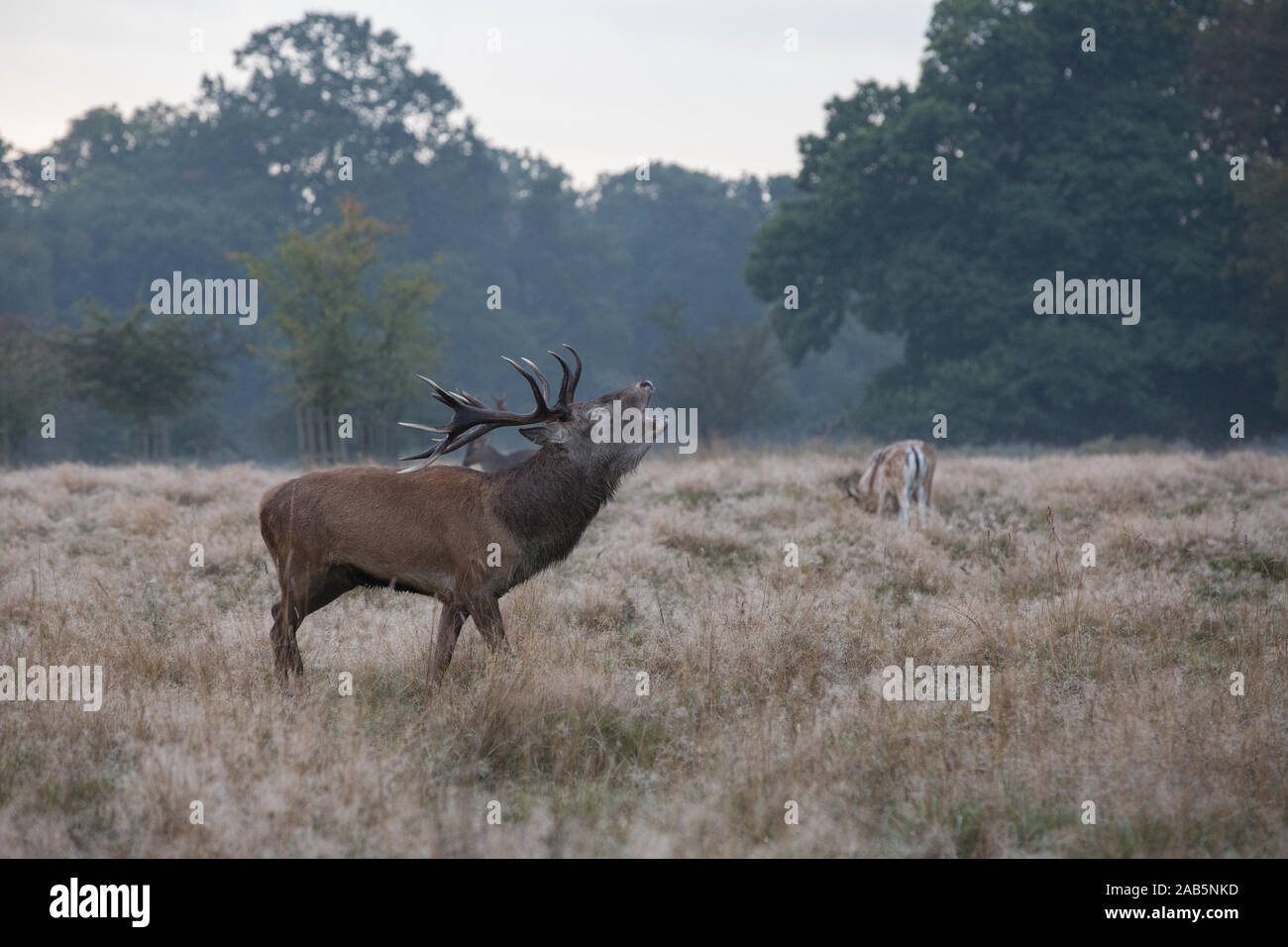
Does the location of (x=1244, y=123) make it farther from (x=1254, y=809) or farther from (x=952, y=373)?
(x=1254, y=809)

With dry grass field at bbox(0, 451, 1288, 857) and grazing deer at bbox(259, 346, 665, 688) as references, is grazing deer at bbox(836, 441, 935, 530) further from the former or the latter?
grazing deer at bbox(259, 346, 665, 688)

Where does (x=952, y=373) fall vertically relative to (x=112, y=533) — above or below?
above

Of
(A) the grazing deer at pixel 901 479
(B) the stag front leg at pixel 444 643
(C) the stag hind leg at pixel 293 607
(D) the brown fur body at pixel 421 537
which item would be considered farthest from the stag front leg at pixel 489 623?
(A) the grazing deer at pixel 901 479

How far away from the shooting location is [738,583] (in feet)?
27.2

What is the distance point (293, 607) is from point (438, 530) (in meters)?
0.87

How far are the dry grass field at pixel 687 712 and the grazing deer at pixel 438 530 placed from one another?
14.2 inches

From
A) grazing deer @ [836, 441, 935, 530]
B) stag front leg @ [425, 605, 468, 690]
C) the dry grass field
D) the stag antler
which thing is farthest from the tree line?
stag front leg @ [425, 605, 468, 690]

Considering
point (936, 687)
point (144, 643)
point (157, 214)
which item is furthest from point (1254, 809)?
point (157, 214)

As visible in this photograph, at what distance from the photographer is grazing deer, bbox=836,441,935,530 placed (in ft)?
38.3

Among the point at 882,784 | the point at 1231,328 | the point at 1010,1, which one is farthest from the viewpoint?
the point at 1010,1

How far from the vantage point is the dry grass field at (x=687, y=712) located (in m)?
3.88

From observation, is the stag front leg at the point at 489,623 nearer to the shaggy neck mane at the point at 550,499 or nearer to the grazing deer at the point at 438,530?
the grazing deer at the point at 438,530

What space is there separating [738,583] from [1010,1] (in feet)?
112

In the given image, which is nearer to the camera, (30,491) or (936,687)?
(936,687)
